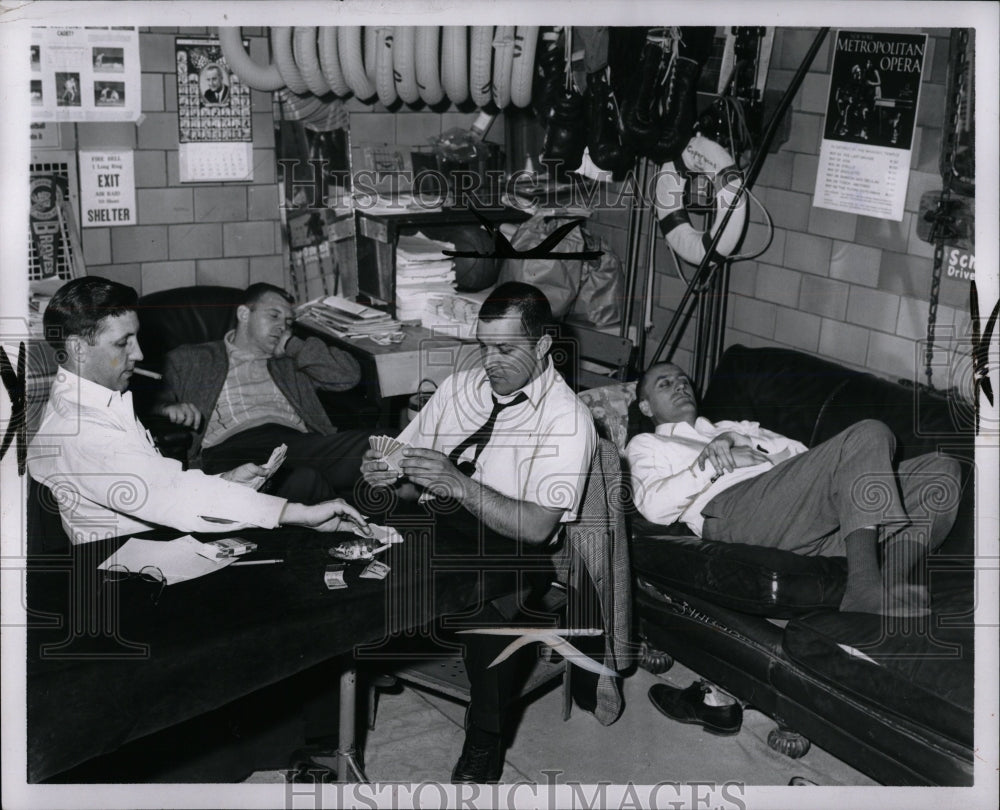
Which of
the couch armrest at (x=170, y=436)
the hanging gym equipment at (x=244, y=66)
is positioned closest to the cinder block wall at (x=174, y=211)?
the hanging gym equipment at (x=244, y=66)

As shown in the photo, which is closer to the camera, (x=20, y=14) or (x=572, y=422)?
(x=20, y=14)

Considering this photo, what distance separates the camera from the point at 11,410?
251 centimetres

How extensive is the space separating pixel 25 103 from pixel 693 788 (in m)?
2.41

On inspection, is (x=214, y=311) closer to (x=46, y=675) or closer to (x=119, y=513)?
(x=119, y=513)

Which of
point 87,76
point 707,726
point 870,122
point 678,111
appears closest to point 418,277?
point 678,111

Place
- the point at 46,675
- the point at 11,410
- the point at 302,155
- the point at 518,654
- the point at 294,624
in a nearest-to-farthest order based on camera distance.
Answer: the point at 46,675
the point at 294,624
the point at 11,410
the point at 518,654
the point at 302,155

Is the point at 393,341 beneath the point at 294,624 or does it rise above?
above

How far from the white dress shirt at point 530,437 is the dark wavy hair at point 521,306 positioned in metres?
0.15

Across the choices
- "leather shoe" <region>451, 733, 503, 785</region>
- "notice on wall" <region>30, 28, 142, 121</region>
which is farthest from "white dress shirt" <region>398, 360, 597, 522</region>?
"notice on wall" <region>30, 28, 142, 121</region>

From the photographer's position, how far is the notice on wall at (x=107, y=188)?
4672 millimetres

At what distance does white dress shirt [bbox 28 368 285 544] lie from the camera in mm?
2705

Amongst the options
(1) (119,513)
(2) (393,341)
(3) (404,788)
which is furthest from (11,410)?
(2) (393,341)

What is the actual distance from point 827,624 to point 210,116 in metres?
3.56

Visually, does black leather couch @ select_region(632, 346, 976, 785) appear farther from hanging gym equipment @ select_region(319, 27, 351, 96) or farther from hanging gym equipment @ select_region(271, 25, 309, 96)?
hanging gym equipment @ select_region(271, 25, 309, 96)
